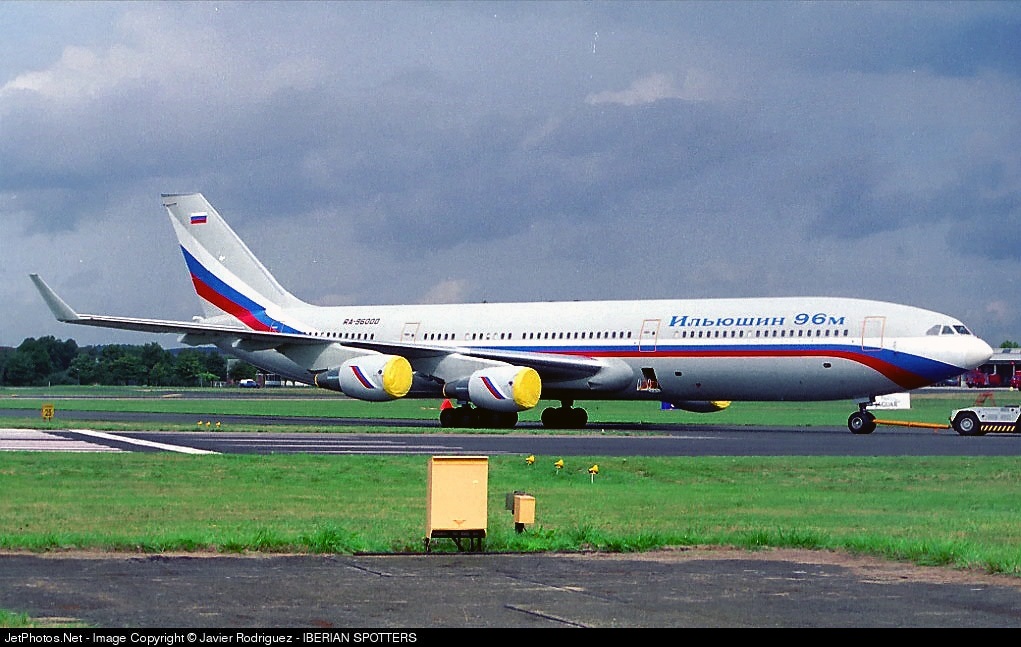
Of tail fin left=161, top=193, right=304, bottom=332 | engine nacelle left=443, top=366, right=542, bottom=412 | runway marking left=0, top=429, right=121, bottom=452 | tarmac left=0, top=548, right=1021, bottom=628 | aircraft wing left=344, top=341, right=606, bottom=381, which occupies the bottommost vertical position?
tarmac left=0, top=548, right=1021, bottom=628

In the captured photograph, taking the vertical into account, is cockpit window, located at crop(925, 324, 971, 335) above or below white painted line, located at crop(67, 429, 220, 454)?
above

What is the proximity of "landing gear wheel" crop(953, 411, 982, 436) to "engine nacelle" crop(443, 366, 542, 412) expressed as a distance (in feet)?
42.6

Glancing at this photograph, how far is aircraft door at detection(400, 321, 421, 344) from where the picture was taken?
56469mm

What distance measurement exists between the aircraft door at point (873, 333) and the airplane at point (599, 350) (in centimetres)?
4

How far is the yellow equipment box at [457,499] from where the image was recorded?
1586 centimetres

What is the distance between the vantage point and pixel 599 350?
166 ft

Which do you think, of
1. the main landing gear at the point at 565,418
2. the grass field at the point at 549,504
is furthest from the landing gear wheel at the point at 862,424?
the grass field at the point at 549,504

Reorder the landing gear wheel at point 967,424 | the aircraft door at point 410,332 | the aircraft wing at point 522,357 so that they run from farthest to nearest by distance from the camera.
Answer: the aircraft door at point 410,332, the aircraft wing at point 522,357, the landing gear wheel at point 967,424

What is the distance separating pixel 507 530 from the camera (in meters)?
17.5

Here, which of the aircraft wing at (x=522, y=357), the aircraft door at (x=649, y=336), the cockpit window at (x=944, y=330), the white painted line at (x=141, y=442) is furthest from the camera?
the aircraft wing at (x=522, y=357)

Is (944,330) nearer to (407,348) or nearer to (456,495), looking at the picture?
(407,348)

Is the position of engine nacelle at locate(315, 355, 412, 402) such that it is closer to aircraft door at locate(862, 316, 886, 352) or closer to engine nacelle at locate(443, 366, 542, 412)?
engine nacelle at locate(443, 366, 542, 412)

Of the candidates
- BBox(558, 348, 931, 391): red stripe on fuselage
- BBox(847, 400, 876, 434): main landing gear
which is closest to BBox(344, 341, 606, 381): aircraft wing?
BBox(558, 348, 931, 391): red stripe on fuselage

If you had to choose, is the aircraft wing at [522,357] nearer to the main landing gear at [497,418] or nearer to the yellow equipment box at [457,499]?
the main landing gear at [497,418]
